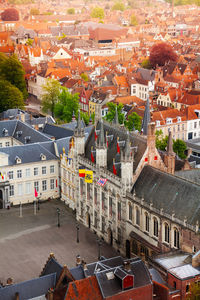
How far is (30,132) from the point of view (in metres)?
117

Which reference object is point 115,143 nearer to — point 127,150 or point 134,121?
point 127,150

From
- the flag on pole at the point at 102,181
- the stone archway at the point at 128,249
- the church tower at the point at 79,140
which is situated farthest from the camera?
the church tower at the point at 79,140

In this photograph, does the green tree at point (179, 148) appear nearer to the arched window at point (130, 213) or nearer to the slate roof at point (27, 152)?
the slate roof at point (27, 152)

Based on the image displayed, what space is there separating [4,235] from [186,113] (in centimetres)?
7085

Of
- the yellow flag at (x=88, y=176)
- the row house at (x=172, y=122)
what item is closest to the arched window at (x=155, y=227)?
the yellow flag at (x=88, y=176)

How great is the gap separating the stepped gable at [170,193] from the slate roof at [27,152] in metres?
29.7

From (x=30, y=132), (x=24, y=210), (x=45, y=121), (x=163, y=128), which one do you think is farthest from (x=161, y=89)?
(x=24, y=210)

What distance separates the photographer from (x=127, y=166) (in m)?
78.9

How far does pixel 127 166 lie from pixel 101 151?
310 inches

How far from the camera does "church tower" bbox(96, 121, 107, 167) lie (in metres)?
85.0

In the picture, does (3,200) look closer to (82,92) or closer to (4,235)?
(4,235)

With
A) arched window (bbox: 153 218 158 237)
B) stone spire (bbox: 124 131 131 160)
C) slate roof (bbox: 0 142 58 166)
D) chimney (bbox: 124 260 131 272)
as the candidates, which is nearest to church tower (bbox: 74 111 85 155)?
slate roof (bbox: 0 142 58 166)

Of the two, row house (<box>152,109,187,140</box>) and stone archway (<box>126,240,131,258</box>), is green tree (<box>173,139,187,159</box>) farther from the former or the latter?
stone archway (<box>126,240,131,258</box>)

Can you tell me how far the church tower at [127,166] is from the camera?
78500 mm
